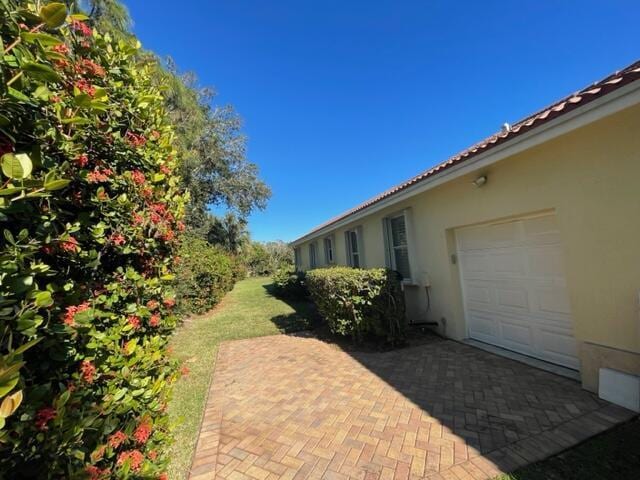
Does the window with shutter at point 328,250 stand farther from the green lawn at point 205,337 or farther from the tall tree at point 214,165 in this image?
the tall tree at point 214,165

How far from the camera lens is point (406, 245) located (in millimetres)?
8180

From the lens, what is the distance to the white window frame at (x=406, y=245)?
7723 mm

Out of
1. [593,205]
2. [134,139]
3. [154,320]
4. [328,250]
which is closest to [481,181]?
[593,205]

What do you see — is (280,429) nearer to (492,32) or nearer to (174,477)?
(174,477)

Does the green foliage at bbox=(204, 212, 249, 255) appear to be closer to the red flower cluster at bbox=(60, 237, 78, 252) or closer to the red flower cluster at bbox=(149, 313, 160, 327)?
the red flower cluster at bbox=(149, 313, 160, 327)

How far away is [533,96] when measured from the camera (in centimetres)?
1063

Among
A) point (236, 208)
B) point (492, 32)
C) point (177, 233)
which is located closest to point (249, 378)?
point (177, 233)

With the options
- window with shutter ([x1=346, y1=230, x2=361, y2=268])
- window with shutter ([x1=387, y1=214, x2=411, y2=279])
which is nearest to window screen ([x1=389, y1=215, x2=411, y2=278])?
window with shutter ([x1=387, y1=214, x2=411, y2=279])

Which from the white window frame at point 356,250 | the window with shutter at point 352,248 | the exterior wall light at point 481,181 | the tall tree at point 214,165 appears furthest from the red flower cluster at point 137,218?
the tall tree at point 214,165

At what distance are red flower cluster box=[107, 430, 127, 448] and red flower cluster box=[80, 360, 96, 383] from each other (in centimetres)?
36

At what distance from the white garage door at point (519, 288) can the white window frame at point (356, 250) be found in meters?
4.67

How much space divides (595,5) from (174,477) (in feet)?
33.8

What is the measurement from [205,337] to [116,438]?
24.0ft

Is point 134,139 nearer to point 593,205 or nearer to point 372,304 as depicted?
point 593,205
